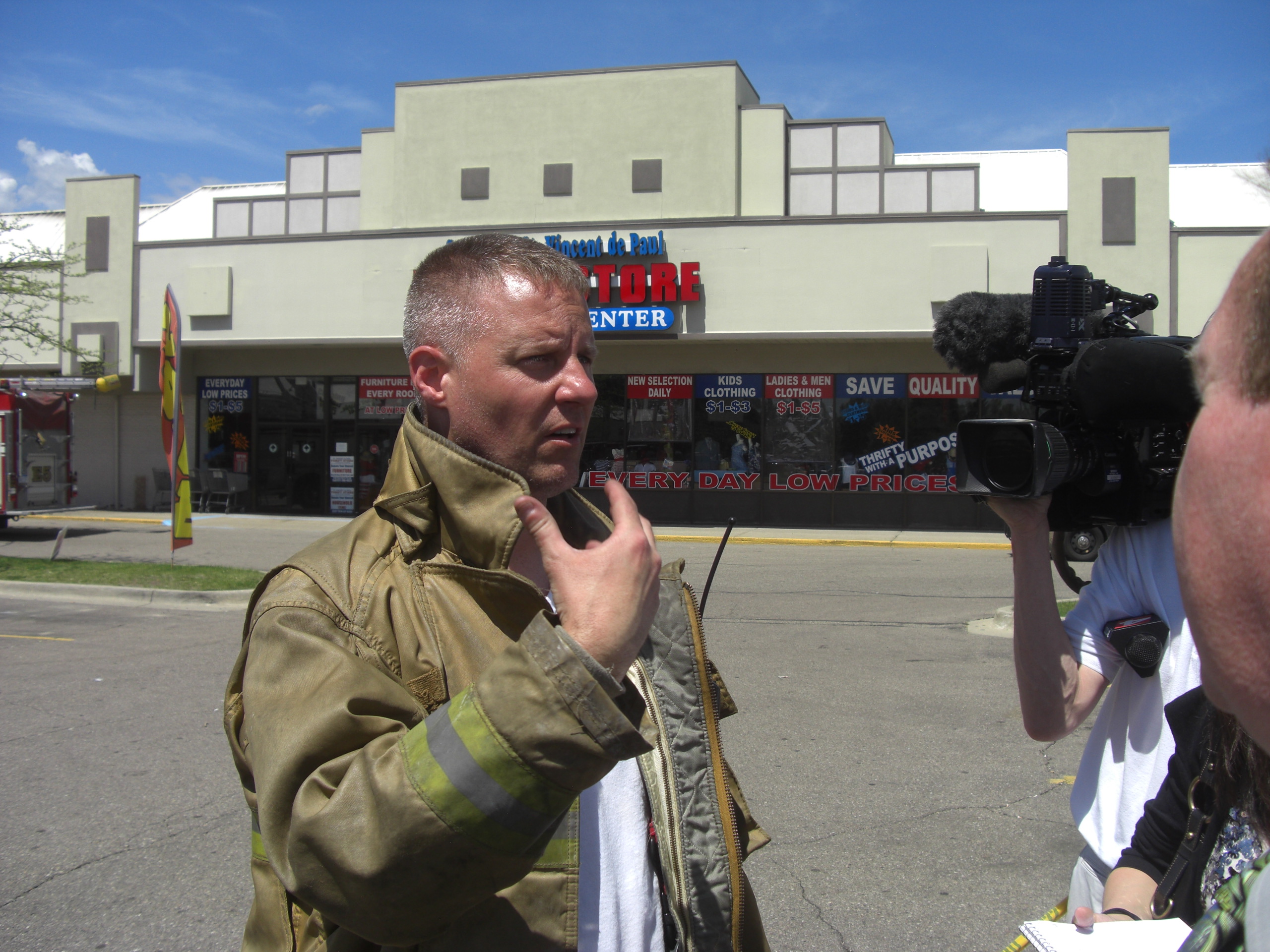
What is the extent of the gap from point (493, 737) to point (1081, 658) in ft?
4.92

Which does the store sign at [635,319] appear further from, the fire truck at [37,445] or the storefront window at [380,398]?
the fire truck at [37,445]

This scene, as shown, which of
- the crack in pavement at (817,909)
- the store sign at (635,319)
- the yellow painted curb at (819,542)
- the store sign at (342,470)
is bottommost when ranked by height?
the crack in pavement at (817,909)

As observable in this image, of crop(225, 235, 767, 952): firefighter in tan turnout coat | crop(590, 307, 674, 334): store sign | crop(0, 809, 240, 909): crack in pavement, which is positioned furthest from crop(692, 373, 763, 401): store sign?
crop(225, 235, 767, 952): firefighter in tan turnout coat

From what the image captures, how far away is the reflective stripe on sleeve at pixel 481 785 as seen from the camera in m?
1.09

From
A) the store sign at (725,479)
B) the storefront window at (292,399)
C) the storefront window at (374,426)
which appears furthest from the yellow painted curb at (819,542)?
the storefront window at (292,399)

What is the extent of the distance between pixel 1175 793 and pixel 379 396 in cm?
1972

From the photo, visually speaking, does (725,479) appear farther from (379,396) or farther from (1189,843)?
(1189,843)

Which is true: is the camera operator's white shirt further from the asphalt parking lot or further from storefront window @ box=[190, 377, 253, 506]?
storefront window @ box=[190, 377, 253, 506]

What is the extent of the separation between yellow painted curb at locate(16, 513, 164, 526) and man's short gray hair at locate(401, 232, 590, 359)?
19.1 metres

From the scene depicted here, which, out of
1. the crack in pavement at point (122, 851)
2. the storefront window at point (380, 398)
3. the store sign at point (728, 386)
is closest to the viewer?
the crack in pavement at point (122, 851)

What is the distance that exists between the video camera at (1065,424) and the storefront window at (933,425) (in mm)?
16370

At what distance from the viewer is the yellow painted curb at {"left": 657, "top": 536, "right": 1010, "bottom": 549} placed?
16.1 metres

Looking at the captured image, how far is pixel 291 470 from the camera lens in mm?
20844

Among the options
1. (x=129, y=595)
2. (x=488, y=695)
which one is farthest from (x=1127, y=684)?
(x=129, y=595)
